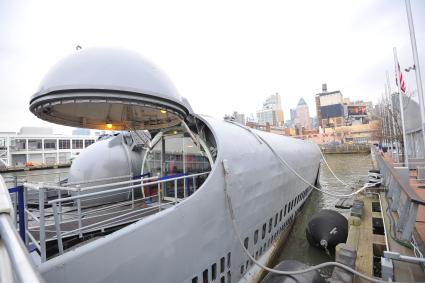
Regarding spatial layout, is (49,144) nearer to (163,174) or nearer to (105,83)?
(163,174)

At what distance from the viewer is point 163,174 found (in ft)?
27.7

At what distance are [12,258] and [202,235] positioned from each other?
430 cm

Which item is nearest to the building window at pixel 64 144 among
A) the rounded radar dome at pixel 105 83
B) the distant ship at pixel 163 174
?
the distant ship at pixel 163 174

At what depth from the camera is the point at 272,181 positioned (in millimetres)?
8219

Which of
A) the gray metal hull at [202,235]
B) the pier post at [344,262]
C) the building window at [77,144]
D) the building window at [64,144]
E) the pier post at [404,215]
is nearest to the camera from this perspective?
the gray metal hull at [202,235]

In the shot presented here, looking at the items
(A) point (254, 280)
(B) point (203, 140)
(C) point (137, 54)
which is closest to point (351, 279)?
(A) point (254, 280)

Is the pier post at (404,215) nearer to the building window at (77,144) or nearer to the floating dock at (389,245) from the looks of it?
the floating dock at (389,245)

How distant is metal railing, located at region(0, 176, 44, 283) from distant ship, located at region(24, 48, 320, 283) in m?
1.96

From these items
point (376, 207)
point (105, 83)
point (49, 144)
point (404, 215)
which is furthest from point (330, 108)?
point (105, 83)

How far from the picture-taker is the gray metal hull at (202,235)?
334 centimetres

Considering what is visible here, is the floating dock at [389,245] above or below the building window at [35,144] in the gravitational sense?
below

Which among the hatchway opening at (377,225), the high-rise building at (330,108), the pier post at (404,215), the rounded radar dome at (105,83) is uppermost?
the high-rise building at (330,108)

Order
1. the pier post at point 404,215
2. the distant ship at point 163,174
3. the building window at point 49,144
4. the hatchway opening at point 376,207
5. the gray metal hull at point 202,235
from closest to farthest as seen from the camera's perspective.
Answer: the gray metal hull at point 202,235 → the distant ship at point 163,174 → the pier post at point 404,215 → the hatchway opening at point 376,207 → the building window at point 49,144

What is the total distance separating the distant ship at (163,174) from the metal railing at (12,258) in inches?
77.1
